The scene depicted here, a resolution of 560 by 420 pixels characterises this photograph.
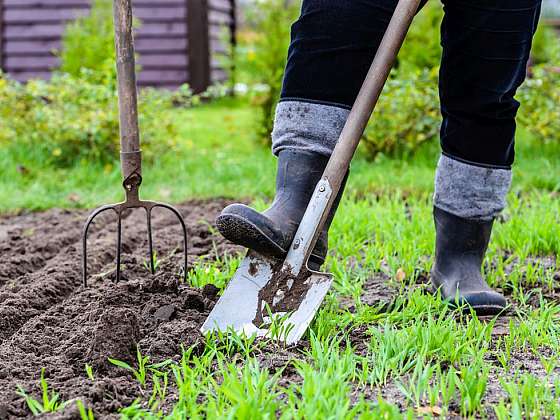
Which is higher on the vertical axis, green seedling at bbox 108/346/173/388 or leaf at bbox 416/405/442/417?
leaf at bbox 416/405/442/417

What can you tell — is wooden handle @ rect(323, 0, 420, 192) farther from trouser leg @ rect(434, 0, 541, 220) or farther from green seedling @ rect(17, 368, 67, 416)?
green seedling @ rect(17, 368, 67, 416)

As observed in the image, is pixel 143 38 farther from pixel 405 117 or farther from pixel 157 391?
pixel 157 391

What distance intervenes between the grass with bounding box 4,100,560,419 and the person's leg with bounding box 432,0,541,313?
5.8 inches

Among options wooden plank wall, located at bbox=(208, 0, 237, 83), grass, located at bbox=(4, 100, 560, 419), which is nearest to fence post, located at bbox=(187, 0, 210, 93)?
wooden plank wall, located at bbox=(208, 0, 237, 83)

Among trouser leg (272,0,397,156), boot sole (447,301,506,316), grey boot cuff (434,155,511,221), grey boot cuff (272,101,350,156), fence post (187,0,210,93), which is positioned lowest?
fence post (187,0,210,93)

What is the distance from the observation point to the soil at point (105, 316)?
1739 millimetres

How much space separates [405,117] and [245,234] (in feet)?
11.2

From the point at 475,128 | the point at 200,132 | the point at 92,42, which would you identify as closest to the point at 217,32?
the point at 92,42

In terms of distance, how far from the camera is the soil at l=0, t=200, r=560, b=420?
68.5 inches

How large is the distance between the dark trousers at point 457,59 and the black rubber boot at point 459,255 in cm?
22

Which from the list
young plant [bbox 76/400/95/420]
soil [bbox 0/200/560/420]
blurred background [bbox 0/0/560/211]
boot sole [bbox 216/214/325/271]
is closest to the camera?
young plant [bbox 76/400/95/420]

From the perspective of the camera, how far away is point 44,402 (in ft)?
5.30

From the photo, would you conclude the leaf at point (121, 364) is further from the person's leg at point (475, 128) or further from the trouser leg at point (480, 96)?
the trouser leg at point (480, 96)

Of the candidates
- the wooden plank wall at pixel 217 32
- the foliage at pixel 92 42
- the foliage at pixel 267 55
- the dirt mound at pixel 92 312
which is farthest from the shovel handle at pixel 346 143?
the wooden plank wall at pixel 217 32
